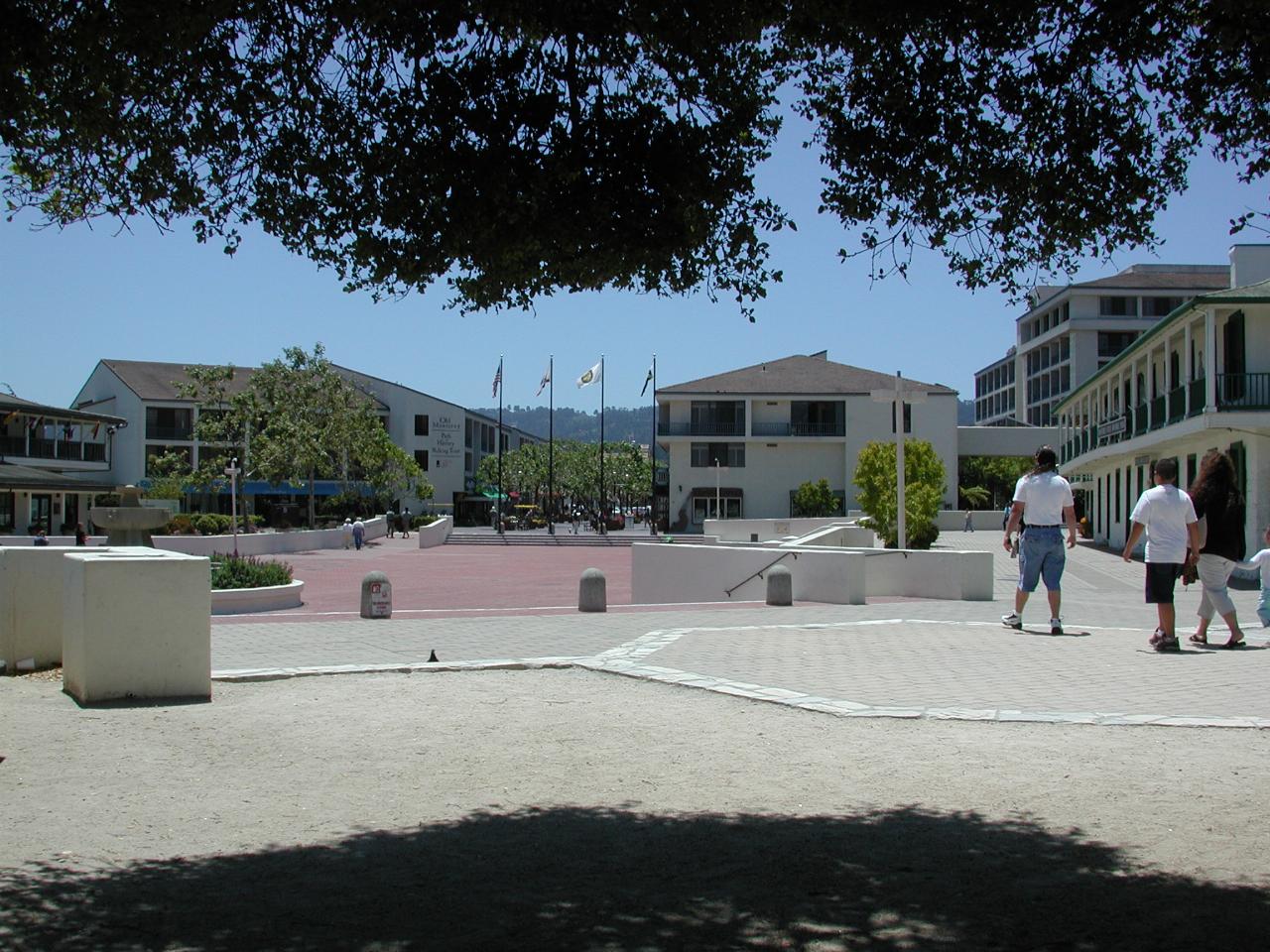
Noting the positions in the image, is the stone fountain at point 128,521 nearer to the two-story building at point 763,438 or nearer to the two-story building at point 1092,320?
the two-story building at point 763,438

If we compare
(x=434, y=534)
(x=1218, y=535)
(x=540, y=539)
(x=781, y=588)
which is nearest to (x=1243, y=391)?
(x=781, y=588)

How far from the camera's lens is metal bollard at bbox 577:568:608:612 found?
15594 mm

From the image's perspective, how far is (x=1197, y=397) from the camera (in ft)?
90.0

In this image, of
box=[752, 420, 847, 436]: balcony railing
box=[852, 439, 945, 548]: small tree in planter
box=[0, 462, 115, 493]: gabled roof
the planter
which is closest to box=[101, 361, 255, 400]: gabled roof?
Result: box=[0, 462, 115, 493]: gabled roof

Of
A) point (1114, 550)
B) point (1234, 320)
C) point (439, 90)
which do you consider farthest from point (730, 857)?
point (1114, 550)

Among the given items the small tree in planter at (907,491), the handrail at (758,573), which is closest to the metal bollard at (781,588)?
the handrail at (758,573)

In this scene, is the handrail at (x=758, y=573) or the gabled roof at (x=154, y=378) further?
the gabled roof at (x=154, y=378)

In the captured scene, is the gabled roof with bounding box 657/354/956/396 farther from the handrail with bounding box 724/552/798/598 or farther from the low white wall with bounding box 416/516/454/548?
Answer: the handrail with bounding box 724/552/798/598

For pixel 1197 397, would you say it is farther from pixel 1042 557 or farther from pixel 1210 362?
pixel 1042 557

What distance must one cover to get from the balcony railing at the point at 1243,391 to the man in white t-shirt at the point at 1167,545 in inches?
661

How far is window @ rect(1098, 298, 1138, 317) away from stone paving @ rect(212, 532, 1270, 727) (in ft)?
272

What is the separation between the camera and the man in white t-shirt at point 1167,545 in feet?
32.9

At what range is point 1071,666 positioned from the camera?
9359 mm

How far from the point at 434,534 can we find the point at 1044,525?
47.2 m
